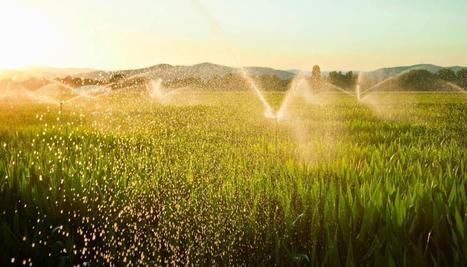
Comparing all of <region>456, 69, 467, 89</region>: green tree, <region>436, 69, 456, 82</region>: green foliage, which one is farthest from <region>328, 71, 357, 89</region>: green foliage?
<region>456, 69, 467, 89</region>: green tree

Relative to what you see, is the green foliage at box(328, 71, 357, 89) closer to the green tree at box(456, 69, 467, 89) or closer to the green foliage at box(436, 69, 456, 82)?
the green foliage at box(436, 69, 456, 82)

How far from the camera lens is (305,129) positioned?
9594mm

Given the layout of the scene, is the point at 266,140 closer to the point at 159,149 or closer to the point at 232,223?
the point at 159,149

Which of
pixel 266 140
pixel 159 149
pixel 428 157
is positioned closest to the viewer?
pixel 428 157

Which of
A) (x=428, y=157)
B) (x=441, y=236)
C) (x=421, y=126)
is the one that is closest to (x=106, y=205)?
(x=441, y=236)

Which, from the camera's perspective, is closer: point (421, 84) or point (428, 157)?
point (428, 157)

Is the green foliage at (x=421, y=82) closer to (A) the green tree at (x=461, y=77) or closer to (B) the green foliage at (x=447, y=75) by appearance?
(B) the green foliage at (x=447, y=75)

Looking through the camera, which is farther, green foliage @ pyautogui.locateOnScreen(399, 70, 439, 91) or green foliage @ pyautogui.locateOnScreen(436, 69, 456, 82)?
green foliage @ pyautogui.locateOnScreen(436, 69, 456, 82)

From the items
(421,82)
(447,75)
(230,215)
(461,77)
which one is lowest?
(421,82)

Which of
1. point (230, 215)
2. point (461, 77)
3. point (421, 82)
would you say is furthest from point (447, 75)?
point (230, 215)

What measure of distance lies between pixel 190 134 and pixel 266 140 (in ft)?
4.67

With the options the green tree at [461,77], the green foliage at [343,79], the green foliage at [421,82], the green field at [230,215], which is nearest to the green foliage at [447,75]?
the green tree at [461,77]

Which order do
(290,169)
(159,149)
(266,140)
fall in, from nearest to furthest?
1. (290,169)
2. (159,149)
3. (266,140)

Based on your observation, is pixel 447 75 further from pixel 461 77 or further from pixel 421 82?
pixel 421 82
